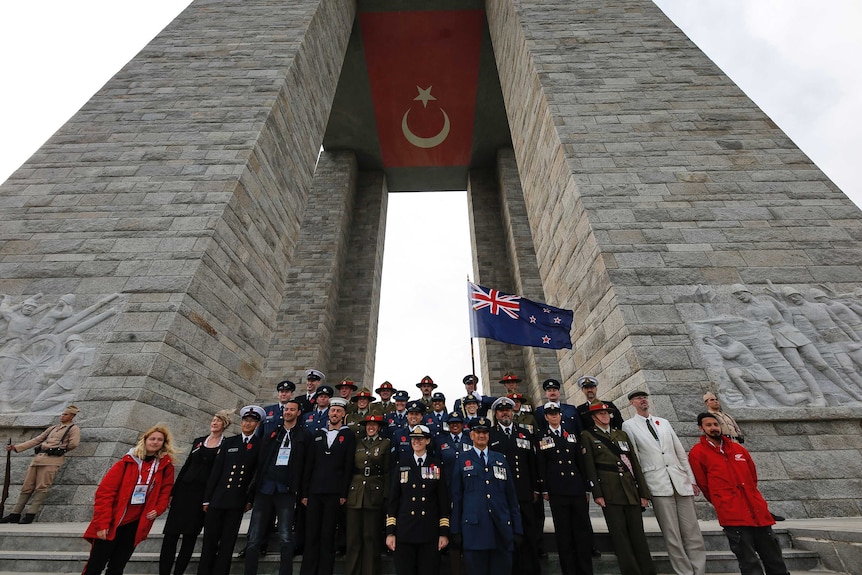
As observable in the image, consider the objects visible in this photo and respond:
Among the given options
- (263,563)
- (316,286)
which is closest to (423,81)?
(316,286)

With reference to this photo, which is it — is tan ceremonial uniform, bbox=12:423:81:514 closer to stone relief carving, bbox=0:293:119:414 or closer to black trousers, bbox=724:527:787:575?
stone relief carving, bbox=0:293:119:414

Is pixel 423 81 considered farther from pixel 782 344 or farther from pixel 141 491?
pixel 141 491

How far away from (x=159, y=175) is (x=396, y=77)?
1046cm

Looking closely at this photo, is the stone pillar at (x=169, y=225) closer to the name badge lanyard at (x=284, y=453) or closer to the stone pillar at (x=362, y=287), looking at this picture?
the name badge lanyard at (x=284, y=453)

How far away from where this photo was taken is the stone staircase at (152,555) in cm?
315

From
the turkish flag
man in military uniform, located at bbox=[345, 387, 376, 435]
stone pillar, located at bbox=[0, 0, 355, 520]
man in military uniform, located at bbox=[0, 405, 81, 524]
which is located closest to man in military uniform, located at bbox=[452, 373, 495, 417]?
man in military uniform, located at bbox=[345, 387, 376, 435]

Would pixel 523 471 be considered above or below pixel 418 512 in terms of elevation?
above

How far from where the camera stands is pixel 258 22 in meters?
9.23

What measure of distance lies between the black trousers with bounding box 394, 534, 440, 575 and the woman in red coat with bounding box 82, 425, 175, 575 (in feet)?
5.81

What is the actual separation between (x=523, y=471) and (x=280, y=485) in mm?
2086

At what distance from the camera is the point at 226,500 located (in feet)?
10.6

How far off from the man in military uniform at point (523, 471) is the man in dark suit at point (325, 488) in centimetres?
130

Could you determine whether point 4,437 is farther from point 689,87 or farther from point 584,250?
point 689,87

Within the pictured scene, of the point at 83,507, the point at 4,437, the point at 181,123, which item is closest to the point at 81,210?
the point at 181,123
